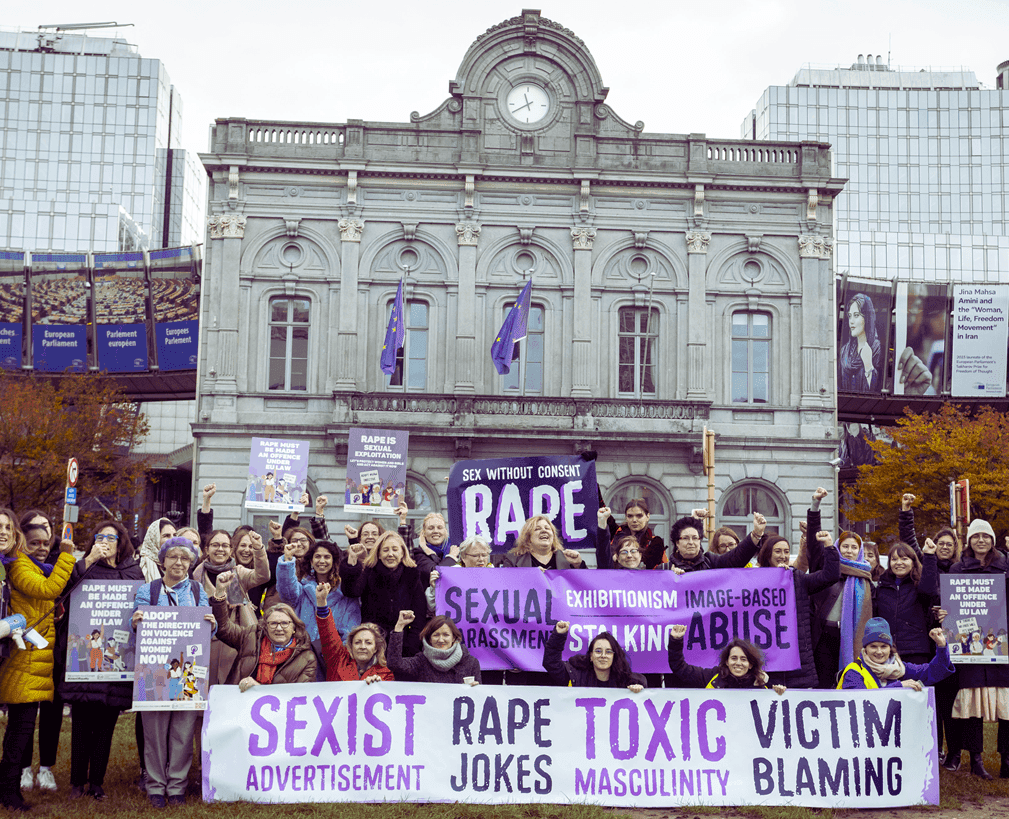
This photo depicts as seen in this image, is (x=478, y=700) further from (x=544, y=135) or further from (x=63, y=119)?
(x=63, y=119)

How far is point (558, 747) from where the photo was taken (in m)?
8.23

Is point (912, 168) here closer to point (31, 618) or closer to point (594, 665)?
point (594, 665)

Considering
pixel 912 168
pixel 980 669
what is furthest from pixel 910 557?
pixel 912 168

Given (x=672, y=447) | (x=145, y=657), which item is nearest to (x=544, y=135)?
(x=672, y=447)

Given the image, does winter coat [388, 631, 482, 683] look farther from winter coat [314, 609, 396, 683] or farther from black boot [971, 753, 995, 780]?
black boot [971, 753, 995, 780]

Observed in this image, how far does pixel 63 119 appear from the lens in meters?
85.9

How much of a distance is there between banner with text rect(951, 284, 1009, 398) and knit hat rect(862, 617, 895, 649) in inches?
1164

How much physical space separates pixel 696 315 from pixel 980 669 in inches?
782

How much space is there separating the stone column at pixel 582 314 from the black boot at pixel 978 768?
749 inches

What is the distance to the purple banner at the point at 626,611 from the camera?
949cm

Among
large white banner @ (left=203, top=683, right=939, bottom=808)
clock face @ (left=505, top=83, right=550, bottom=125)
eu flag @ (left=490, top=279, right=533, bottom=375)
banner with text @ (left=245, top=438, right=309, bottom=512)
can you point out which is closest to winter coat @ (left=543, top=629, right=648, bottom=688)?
large white banner @ (left=203, top=683, right=939, bottom=808)

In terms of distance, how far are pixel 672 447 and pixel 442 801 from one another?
20452mm

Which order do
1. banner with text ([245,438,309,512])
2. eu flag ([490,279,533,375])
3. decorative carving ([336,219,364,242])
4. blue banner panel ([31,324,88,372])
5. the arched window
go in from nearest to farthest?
banner with text ([245,438,309,512]) < eu flag ([490,279,533,375]) < the arched window < decorative carving ([336,219,364,242]) < blue banner panel ([31,324,88,372])

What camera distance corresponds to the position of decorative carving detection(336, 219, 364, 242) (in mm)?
28516
